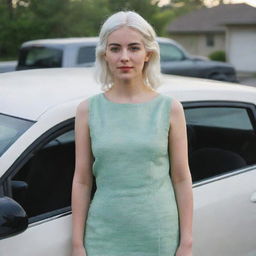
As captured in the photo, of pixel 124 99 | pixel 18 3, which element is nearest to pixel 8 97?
pixel 124 99

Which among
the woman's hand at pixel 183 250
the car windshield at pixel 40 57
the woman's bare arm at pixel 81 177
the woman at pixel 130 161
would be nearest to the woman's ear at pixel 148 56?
the woman at pixel 130 161

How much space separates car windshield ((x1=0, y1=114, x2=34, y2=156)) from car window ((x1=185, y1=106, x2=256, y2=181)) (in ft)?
2.94

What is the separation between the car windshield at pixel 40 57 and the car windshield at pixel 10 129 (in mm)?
8458

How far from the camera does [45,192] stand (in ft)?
7.97

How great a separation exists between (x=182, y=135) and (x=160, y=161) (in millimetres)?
134

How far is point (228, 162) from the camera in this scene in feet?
10.1

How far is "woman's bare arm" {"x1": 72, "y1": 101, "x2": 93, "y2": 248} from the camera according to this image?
209cm

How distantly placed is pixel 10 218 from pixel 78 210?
0.28 m

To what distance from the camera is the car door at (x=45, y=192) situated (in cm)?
212

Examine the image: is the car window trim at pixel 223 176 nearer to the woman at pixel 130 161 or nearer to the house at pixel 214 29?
the woman at pixel 130 161

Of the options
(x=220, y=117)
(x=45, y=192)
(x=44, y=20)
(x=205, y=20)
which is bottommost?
(x=205, y=20)

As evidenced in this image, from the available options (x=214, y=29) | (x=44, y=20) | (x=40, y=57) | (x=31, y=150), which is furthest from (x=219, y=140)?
(x=214, y=29)

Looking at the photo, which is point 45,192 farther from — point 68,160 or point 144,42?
point 144,42

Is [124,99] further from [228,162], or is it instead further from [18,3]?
[18,3]
